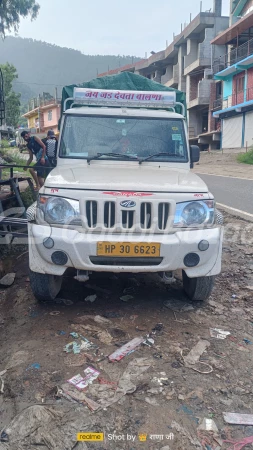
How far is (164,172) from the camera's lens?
4.23 metres

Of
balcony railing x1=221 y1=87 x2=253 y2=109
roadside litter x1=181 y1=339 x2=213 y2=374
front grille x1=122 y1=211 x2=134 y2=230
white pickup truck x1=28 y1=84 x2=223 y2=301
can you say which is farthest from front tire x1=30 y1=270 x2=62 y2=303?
balcony railing x1=221 y1=87 x2=253 y2=109

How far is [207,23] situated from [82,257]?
39.7 meters

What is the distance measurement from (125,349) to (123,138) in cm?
→ 253

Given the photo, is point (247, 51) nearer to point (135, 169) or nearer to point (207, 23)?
point (207, 23)

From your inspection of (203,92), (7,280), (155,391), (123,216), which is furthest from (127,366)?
(203,92)

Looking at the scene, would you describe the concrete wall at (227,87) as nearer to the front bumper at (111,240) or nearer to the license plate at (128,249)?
the front bumper at (111,240)

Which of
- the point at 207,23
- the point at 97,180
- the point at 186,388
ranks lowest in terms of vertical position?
the point at 186,388

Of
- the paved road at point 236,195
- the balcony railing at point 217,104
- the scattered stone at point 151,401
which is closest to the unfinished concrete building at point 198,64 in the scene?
the balcony railing at point 217,104

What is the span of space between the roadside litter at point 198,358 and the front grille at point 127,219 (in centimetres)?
111

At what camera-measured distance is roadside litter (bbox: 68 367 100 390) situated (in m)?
2.70

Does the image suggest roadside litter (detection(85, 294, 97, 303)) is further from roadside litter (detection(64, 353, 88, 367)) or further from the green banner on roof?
the green banner on roof

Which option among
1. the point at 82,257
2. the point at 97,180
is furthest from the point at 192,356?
the point at 97,180

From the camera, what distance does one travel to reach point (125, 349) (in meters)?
3.14

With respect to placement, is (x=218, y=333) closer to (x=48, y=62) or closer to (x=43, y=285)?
(x=43, y=285)
